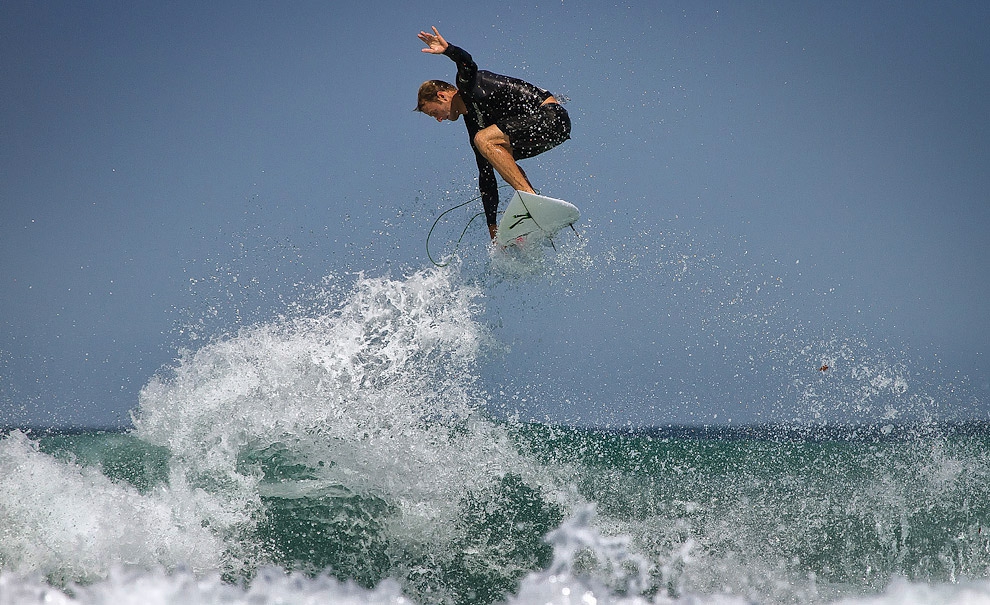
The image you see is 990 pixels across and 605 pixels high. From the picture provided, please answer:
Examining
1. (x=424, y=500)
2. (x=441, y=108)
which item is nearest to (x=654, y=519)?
(x=424, y=500)

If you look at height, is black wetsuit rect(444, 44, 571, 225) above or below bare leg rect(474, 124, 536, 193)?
above

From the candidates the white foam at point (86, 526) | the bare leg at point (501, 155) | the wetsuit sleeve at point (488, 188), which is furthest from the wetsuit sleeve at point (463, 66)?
the white foam at point (86, 526)

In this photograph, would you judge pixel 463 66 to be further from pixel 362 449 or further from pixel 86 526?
pixel 86 526

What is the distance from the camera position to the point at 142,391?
524 cm

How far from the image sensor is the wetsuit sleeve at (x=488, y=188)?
16.1 ft

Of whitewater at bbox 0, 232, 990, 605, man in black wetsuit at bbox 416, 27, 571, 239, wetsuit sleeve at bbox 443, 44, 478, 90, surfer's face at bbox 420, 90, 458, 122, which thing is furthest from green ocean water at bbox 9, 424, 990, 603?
wetsuit sleeve at bbox 443, 44, 478, 90

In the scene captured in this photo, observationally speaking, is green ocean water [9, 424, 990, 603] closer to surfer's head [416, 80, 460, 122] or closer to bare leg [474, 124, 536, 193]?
bare leg [474, 124, 536, 193]

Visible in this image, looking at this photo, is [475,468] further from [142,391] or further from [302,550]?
[142,391]

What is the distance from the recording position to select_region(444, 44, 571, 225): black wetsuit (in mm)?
4605

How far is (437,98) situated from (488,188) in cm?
75

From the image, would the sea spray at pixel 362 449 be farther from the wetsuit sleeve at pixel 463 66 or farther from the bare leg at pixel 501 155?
the wetsuit sleeve at pixel 463 66

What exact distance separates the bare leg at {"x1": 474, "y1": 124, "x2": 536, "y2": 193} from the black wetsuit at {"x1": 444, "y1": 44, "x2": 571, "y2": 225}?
0.09 m

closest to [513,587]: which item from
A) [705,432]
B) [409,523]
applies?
[409,523]

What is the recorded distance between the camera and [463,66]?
4508 mm
